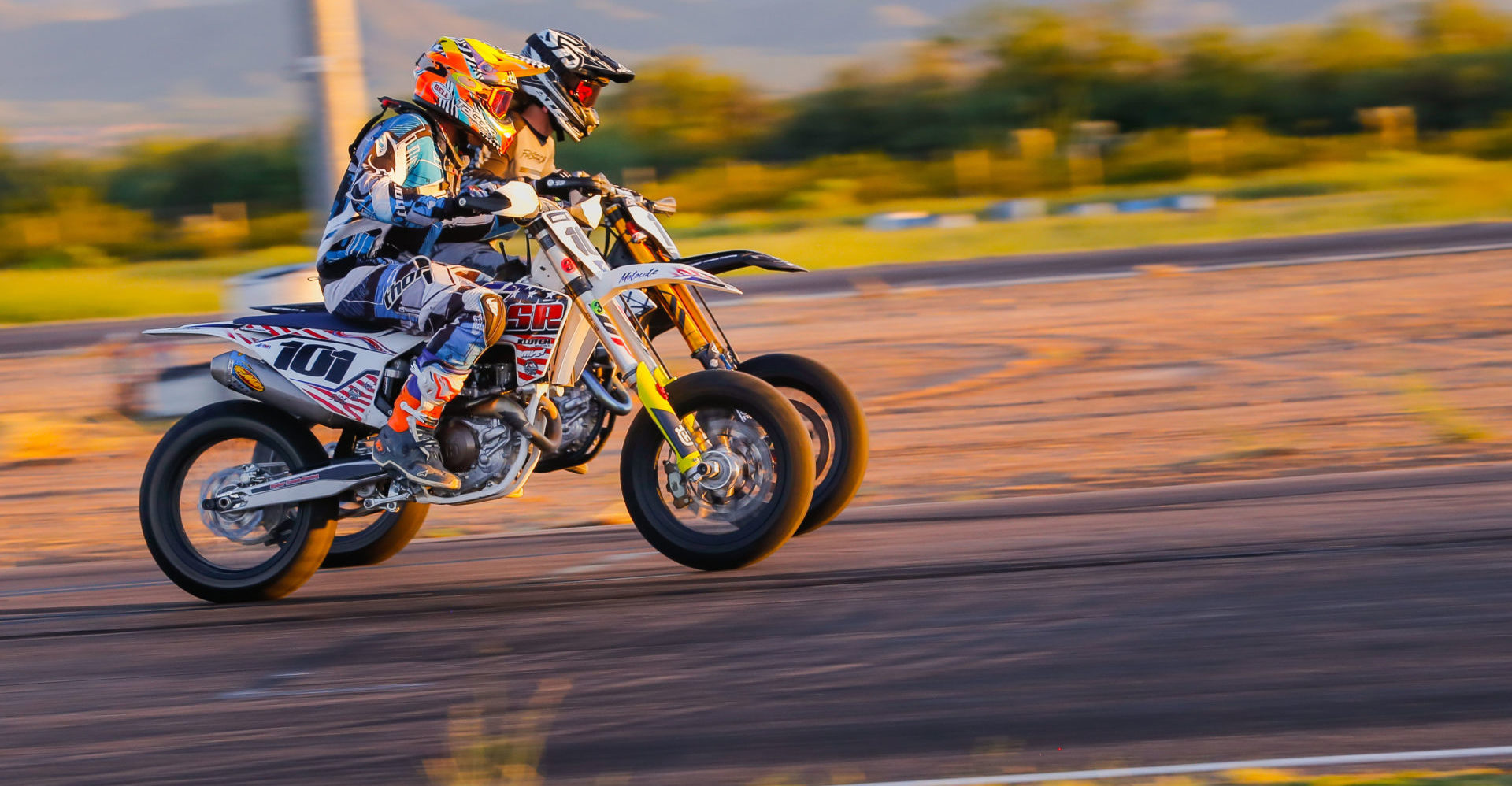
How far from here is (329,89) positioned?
492 inches

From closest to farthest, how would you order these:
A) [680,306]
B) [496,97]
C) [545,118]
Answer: [496,97] → [680,306] → [545,118]

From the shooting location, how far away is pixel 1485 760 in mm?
4328

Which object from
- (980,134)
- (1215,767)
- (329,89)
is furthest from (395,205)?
(980,134)

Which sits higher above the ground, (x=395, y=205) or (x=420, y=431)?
(x=395, y=205)

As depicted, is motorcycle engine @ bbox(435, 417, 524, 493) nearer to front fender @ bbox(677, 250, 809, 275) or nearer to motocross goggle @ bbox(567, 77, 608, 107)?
front fender @ bbox(677, 250, 809, 275)

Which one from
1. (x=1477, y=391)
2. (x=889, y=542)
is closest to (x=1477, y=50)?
(x=1477, y=391)

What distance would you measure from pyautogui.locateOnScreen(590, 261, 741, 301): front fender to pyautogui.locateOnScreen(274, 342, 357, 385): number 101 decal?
111 cm

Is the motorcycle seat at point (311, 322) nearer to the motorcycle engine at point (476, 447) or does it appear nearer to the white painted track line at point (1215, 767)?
the motorcycle engine at point (476, 447)

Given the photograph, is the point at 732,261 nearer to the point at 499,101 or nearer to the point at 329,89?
the point at 499,101

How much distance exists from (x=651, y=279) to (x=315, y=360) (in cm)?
151

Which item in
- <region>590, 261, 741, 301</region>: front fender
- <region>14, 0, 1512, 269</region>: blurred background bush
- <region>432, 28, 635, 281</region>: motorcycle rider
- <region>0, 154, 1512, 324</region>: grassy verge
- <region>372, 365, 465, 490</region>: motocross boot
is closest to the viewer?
<region>590, 261, 741, 301</region>: front fender

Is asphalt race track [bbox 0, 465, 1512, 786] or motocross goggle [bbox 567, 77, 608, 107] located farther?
motocross goggle [bbox 567, 77, 608, 107]

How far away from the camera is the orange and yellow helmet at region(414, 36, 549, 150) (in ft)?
22.7

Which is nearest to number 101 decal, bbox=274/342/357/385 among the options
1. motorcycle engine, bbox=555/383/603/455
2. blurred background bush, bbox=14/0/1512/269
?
motorcycle engine, bbox=555/383/603/455
